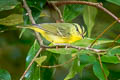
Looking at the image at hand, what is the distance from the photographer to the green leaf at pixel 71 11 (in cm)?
115

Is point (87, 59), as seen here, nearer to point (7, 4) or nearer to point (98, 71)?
point (98, 71)

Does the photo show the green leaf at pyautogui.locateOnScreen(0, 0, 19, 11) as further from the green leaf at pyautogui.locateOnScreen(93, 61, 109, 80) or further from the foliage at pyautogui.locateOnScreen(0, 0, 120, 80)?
the green leaf at pyautogui.locateOnScreen(93, 61, 109, 80)

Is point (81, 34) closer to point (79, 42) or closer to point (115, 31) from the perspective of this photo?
point (79, 42)

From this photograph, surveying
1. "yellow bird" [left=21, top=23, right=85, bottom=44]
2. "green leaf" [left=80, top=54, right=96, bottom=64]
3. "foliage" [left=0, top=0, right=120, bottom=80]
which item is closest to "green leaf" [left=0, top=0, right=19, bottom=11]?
"foliage" [left=0, top=0, right=120, bottom=80]

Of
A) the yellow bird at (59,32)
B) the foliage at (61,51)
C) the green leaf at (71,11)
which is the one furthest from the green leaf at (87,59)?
the green leaf at (71,11)

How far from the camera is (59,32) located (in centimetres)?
100

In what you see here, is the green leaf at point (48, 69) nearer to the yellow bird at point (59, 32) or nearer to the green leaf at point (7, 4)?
the yellow bird at point (59, 32)

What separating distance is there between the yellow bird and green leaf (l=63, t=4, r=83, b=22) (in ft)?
0.26

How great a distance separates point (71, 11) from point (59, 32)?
0.19 metres

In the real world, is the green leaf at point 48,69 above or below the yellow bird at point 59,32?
below

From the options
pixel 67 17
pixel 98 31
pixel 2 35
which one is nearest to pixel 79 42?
pixel 67 17

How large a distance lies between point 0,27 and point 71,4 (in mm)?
318

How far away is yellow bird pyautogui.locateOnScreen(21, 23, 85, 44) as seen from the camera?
0.94 metres

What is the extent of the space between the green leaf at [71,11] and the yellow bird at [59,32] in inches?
3.2
